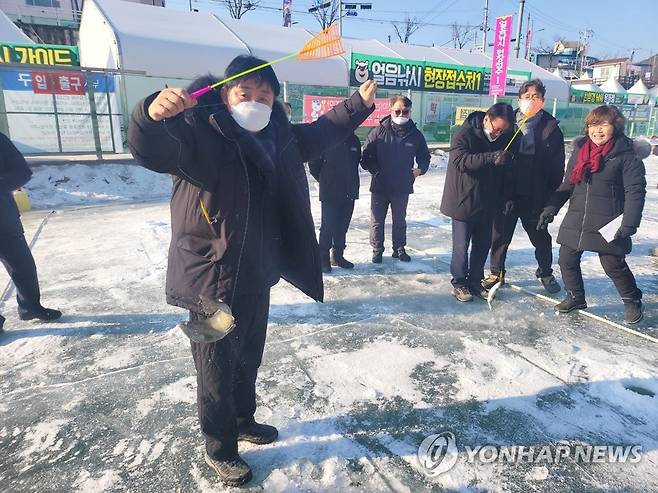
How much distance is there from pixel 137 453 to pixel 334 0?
35.1 m

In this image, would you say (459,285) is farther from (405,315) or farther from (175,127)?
(175,127)

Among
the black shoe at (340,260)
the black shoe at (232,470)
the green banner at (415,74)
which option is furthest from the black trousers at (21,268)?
the green banner at (415,74)

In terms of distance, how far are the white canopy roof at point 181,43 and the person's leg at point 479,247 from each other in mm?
11470

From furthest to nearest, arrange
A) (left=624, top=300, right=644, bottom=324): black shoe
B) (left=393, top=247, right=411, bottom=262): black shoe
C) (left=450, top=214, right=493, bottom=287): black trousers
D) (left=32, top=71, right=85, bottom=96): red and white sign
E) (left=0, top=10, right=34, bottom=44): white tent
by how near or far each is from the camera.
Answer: (left=0, top=10, right=34, bottom=44): white tent → (left=32, top=71, right=85, bottom=96): red and white sign → (left=393, top=247, right=411, bottom=262): black shoe → (left=450, top=214, right=493, bottom=287): black trousers → (left=624, top=300, right=644, bottom=324): black shoe

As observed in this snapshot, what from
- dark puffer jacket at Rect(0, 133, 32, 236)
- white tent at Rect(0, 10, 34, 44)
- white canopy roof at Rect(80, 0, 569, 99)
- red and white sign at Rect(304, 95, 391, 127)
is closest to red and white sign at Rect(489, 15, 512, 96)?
red and white sign at Rect(304, 95, 391, 127)

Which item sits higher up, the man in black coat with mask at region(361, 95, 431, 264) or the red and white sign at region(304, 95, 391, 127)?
the red and white sign at region(304, 95, 391, 127)

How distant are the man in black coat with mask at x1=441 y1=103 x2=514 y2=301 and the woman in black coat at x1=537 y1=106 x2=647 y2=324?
55 centimetres

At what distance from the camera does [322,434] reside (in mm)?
2213

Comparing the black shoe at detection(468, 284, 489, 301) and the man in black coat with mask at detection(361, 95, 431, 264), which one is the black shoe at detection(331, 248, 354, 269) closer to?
the man in black coat with mask at detection(361, 95, 431, 264)

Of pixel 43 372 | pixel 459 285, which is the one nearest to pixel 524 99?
pixel 459 285

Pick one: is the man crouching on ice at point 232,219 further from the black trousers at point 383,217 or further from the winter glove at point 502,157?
the black trousers at point 383,217

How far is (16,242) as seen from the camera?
3307 millimetres

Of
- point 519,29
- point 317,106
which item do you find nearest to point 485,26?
point 519,29

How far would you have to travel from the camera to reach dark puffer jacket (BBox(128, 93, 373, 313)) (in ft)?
4.77
